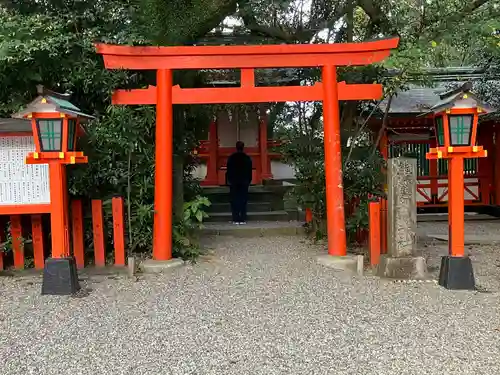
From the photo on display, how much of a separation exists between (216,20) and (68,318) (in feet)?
14.6

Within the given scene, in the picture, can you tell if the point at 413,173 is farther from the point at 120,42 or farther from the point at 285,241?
the point at 120,42

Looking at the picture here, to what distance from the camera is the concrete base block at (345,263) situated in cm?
619

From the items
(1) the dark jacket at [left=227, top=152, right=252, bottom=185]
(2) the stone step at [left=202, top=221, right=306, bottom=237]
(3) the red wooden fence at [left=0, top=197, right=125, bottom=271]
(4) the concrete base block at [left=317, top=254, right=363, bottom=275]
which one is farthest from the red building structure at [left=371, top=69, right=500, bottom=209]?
(3) the red wooden fence at [left=0, top=197, right=125, bottom=271]

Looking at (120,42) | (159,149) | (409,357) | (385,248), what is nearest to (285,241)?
(385,248)

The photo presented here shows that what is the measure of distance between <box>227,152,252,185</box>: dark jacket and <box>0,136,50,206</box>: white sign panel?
→ 4.10 meters

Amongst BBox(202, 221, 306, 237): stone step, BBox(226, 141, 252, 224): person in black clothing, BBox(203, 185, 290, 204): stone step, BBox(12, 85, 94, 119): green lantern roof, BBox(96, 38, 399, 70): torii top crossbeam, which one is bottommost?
BBox(202, 221, 306, 237): stone step

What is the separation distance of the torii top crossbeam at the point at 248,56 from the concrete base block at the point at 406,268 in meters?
2.62

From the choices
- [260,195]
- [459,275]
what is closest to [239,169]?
[260,195]

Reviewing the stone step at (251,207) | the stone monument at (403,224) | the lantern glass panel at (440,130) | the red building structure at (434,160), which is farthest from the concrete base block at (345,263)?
the red building structure at (434,160)

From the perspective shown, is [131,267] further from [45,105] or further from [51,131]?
[45,105]

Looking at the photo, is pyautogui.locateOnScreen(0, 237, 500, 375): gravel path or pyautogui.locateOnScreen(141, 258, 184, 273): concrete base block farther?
pyautogui.locateOnScreen(141, 258, 184, 273): concrete base block

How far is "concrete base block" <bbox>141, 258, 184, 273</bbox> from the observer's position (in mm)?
6254

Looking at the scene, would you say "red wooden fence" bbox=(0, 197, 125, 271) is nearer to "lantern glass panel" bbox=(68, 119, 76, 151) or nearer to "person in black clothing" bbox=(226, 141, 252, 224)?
"lantern glass panel" bbox=(68, 119, 76, 151)

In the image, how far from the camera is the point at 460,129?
18.4 ft
